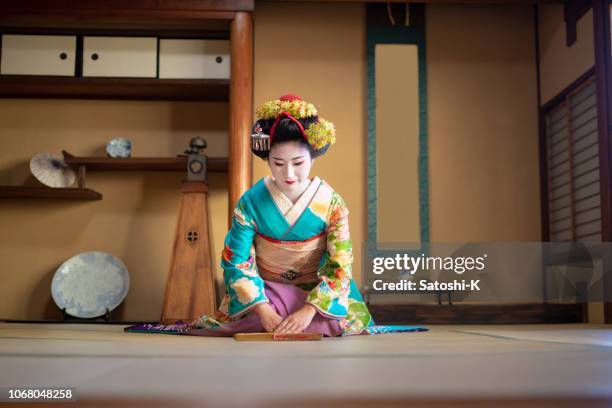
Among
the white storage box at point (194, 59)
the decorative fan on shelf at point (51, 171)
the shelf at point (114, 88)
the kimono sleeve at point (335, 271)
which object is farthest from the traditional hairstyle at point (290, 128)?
the decorative fan on shelf at point (51, 171)

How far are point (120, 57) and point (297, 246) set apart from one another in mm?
2807

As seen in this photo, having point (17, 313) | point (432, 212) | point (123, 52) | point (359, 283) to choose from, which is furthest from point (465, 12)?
point (17, 313)

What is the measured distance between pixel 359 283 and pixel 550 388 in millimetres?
3808

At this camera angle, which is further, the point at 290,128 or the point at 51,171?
the point at 51,171

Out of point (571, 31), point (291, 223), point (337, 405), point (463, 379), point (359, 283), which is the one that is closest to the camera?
point (337, 405)

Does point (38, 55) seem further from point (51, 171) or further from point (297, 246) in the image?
point (297, 246)

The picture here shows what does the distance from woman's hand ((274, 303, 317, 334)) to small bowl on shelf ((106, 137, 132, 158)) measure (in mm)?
2703

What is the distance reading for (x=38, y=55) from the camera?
4.75 meters

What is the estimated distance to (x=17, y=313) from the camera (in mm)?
4719

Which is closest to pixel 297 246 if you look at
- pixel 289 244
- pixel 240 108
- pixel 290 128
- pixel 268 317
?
pixel 289 244

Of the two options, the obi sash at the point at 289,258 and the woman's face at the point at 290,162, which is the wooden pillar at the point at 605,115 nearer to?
the obi sash at the point at 289,258

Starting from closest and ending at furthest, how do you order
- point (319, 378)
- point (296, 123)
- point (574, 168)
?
point (319, 378) < point (296, 123) < point (574, 168)

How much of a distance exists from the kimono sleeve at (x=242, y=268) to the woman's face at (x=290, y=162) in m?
0.20

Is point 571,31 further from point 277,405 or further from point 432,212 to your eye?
point 277,405
